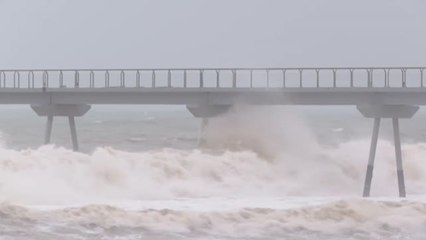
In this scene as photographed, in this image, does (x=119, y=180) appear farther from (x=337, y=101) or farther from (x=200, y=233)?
(x=200, y=233)

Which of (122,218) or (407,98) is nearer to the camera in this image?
(122,218)

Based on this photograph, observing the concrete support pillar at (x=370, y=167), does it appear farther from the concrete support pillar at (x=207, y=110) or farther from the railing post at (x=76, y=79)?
the railing post at (x=76, y=79)

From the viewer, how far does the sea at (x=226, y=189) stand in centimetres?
2270

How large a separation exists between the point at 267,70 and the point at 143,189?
25.6 feet

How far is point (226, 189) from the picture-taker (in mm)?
34969

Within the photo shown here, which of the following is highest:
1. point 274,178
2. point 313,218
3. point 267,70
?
point 267,70

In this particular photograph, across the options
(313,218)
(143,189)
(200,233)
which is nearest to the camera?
(200,233)

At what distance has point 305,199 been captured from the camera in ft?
105

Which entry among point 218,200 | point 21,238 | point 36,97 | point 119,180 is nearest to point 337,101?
point 218,200

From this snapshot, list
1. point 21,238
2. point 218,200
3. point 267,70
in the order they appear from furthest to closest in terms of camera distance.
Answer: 1. point 267,70
2. point 218,200
3. point 21,238

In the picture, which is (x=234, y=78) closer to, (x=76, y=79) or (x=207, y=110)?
(x=207, y=110)

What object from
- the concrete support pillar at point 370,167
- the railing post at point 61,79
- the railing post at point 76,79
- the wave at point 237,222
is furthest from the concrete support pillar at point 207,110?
the wave at point 237,222

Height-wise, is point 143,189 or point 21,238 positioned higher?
point 21,238

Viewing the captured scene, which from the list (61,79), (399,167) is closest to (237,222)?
(399,167)
